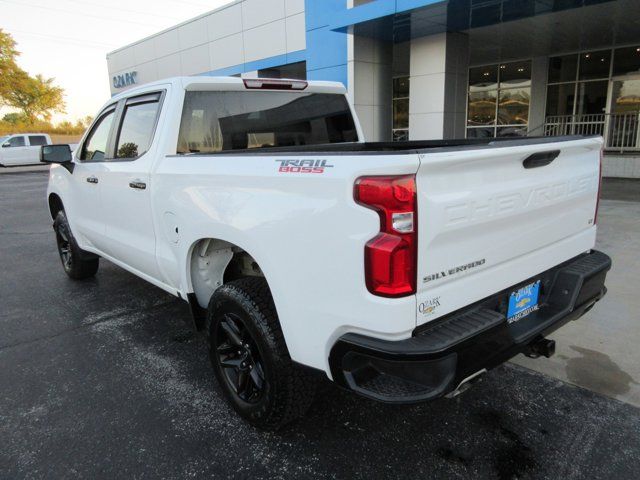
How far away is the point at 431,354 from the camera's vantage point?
1.87 metres

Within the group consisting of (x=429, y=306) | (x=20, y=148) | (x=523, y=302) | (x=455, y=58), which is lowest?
(x=523, y=302)

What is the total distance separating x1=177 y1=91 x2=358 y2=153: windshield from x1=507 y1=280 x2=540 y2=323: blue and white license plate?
223 centimetres

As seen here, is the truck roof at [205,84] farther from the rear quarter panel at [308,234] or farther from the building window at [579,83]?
the building window at [579,83]

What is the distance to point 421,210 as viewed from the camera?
1.86 m

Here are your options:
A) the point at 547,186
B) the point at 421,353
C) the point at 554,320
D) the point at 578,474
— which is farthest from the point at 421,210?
the point at 578,474

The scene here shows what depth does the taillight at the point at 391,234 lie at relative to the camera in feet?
5.98

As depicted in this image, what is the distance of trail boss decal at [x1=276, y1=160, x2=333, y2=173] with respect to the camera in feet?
6.61

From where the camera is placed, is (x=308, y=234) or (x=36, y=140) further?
(x=36, y=140)

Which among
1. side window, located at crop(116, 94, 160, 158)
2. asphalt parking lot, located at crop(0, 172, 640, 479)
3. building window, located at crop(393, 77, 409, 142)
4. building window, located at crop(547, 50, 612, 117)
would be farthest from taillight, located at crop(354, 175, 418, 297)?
building window, located at crop(393, 77, 409, 142)

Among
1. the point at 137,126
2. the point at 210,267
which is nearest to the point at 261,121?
the point at 137,126

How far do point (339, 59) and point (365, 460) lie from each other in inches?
472

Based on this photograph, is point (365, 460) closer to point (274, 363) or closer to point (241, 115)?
point (274, 363)

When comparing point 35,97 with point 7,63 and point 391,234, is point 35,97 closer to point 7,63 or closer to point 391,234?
point 7,63

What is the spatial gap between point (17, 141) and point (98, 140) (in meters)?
27.0
